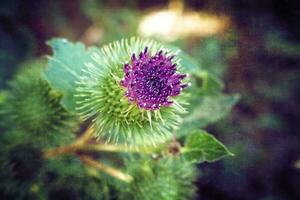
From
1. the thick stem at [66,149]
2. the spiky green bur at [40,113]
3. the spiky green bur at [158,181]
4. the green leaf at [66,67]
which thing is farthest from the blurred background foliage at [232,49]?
the spiky green bur at [158,181]

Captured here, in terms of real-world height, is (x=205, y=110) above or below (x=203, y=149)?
above

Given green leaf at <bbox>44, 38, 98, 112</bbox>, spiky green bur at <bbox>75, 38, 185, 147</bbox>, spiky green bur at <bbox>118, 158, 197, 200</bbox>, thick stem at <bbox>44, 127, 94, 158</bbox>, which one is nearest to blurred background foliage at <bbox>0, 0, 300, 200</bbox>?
thick stem at <bbox>44, 127, 94, 158</bbox>

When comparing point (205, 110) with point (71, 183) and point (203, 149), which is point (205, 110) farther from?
point (71, 183)

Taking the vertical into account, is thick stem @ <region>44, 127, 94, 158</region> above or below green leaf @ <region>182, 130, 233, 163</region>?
below

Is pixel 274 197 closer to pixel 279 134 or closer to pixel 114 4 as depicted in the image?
pixel 279 134

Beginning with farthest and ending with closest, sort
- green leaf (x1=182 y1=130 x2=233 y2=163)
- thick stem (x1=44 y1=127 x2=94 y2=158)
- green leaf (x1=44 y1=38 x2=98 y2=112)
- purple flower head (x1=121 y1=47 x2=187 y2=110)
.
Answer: thick stem (x1=44 y1=127 x2=94 y2=158)
green leaf (x1=44 y1=38 x2=98 y2=112)
green leaf (x1=182 y1=130 x2=233 y2=163)
purple flower head (x1=121 y1=47 x2=187 y2=110)

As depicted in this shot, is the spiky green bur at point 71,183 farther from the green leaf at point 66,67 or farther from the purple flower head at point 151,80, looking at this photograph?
the purple flower head at point 151,80

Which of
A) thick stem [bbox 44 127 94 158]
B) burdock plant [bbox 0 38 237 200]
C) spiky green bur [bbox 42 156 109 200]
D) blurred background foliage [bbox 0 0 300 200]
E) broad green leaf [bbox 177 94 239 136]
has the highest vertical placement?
blurred background foliage [bbox 0 0 300 200]

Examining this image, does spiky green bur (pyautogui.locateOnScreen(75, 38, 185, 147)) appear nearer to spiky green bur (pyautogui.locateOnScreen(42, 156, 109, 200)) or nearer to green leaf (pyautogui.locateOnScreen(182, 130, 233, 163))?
green leaf (pyautogui.locateOnScreen(182, 130, 233, 163))

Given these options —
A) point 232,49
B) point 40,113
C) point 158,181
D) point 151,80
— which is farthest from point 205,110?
point 232,49
